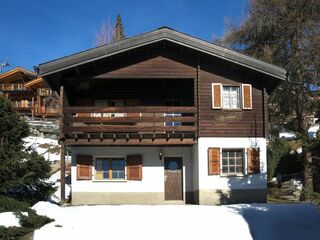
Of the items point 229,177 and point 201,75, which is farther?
point 201,75

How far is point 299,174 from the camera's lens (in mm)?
30375

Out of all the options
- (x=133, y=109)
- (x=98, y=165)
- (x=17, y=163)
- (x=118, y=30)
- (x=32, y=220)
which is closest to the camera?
(x=32, y=220)

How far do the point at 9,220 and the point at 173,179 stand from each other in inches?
364

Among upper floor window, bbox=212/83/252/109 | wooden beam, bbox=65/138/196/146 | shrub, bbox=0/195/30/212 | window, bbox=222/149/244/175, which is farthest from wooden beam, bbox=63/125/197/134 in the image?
shrub, bbox=0/195/30/212

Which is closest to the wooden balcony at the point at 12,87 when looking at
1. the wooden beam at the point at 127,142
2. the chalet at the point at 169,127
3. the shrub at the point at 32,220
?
the chalet at the point at 169,127

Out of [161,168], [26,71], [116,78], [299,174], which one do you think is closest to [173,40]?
[116,78]

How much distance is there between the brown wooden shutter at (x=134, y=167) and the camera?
2106 centimetres

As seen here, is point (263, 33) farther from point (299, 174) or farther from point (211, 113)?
point (299, 174)

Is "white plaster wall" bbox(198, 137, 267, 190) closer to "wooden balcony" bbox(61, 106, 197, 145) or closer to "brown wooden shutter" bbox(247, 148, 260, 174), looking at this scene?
"brown wooden shutter" bbox(247, 148, 260, 174)

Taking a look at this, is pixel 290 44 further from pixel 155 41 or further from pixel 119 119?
pixel 119 119

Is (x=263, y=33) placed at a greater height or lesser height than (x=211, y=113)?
greater

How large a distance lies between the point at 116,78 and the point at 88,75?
121 cm

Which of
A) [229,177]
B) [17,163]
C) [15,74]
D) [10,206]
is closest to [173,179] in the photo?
[229,177]

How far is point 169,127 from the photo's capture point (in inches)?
786
